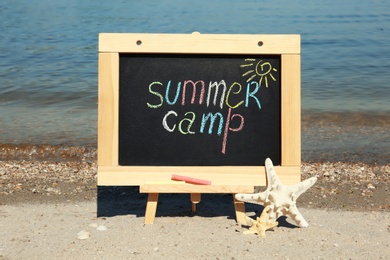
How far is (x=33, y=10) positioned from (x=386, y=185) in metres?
18.1

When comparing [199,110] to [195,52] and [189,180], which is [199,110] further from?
[189,180]

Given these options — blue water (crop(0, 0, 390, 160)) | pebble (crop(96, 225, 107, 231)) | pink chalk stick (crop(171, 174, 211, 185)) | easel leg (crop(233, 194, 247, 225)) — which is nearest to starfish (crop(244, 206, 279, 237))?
easel leg (crop(233, 194, 247, 225))

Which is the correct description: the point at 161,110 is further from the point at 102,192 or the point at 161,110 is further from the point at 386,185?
the point at 386,185

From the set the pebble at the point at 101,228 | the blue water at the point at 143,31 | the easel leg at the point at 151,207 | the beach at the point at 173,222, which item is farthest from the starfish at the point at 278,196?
the blue water at the point at 143,31

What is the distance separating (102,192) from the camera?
6.20 m

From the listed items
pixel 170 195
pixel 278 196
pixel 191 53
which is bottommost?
pixel 170 195

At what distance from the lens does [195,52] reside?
507 centimetres

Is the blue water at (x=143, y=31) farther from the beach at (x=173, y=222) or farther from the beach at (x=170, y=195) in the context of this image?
the beach at (x=173, y=222)

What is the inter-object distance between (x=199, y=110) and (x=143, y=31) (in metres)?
12.3

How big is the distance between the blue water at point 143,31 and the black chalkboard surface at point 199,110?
3440 mm

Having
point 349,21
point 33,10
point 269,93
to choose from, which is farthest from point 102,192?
point 33,10

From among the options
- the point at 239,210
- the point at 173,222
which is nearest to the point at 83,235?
the point at 173,222

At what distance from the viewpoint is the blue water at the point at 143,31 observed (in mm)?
10195

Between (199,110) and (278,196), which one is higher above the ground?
(199,110)
